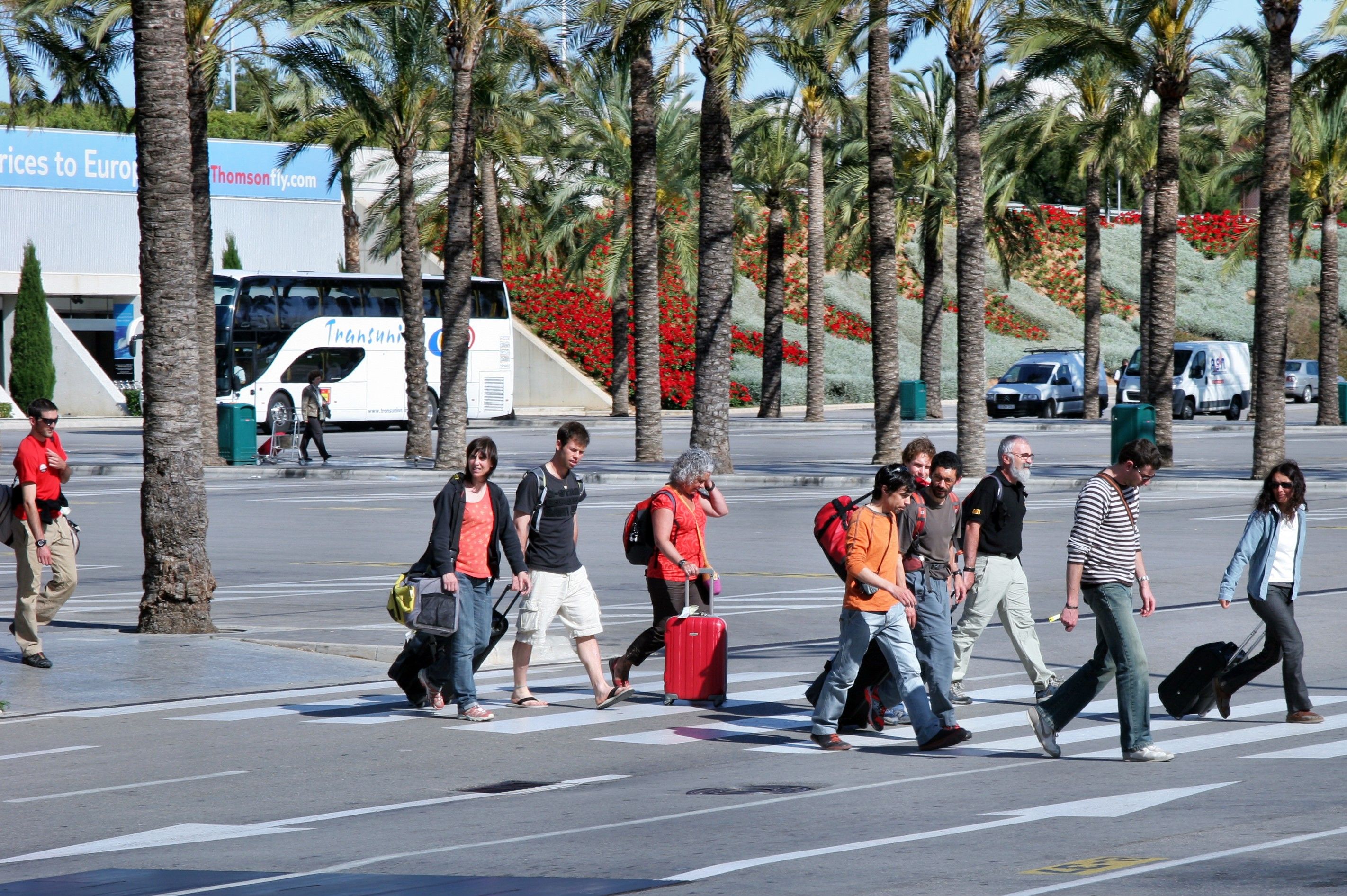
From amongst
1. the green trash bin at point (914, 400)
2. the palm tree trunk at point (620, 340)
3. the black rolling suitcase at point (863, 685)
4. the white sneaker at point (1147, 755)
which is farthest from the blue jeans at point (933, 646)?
the green trash bin at point (914, 400)

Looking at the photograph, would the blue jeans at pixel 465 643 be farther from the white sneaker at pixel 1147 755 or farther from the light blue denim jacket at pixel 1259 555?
the light blue denim jacket at pixel 1259 555

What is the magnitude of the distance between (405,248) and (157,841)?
28.6 m

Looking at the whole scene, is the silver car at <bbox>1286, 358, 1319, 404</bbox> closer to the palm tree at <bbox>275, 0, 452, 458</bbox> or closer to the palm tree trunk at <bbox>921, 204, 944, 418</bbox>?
the palm tree trunk at <bbox>921, 204, 944, 418</bbox>

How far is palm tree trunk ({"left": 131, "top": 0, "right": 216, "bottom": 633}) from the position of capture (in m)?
13.7

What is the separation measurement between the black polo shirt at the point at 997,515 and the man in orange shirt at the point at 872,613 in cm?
154

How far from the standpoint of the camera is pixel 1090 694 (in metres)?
9.21

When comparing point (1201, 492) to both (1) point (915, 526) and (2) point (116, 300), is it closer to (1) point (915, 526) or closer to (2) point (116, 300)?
(1) point (915, 526)

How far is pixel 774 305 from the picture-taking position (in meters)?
50.3

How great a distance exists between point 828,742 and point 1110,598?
5.22 ft

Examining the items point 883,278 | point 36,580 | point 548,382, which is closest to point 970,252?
point 883,278

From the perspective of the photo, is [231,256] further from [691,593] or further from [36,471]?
[691,593]

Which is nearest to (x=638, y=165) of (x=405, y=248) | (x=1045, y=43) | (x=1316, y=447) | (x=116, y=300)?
(x=405, y=248)

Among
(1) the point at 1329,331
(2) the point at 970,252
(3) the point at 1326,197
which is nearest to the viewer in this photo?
(2) the point at 970,252

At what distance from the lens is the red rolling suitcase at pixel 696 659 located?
1066cm
